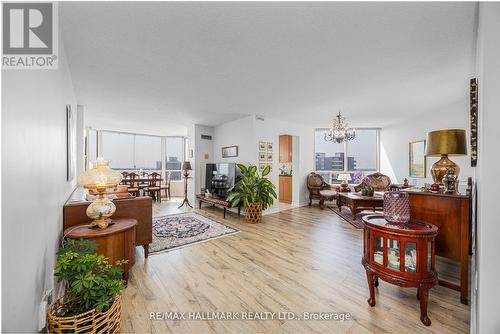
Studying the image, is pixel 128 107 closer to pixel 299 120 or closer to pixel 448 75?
pixel 299 120

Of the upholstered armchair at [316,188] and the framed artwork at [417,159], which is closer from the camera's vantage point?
the framed artwork at [417,159]

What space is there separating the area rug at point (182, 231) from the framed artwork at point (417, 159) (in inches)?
192

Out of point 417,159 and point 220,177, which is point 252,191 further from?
point 417,159

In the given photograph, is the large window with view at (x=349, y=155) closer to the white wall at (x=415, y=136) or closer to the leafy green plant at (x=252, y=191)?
the white wall at (x=415, y=136)

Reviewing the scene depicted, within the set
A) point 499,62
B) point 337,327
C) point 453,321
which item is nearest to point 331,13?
point 499,62

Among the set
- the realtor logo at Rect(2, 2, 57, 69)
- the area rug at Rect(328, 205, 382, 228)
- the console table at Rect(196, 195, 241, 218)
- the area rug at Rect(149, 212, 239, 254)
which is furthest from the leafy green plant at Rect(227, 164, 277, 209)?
the realtor logo at Rect(2, 2, 57, 69)

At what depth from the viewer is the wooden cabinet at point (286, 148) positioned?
22.4 ft

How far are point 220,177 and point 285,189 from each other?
245 cm

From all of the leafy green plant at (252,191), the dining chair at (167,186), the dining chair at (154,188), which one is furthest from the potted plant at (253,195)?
the dining chair at (167,186)

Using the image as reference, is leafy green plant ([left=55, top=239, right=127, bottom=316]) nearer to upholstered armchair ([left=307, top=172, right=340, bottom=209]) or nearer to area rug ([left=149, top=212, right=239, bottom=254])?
area rug ([left=149, top=212, right=239, bottom=254])

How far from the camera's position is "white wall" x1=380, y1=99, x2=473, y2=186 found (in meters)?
4.31

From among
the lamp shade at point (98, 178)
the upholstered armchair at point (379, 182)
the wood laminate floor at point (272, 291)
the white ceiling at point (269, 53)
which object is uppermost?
the white ceiling at point (269, 53)

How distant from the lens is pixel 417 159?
216 inches

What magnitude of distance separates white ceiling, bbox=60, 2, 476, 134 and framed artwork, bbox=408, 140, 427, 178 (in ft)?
4.75
